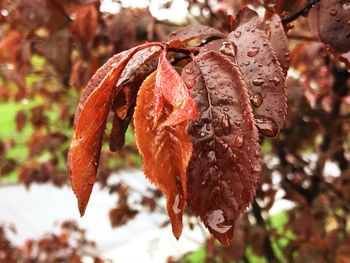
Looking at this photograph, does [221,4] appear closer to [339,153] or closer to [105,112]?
[339,153]

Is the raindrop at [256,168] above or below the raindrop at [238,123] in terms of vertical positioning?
below

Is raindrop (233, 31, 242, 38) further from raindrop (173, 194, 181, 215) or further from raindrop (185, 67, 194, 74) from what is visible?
raindrop (173, 194, 181, 215)

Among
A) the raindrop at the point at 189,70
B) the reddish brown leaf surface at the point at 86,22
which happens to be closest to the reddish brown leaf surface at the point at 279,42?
the raindrop at the point at 189,70

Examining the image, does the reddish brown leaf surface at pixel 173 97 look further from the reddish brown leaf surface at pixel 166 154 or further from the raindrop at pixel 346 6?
the raindrop at pixel 346 6

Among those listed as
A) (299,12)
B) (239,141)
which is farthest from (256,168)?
(299,12)

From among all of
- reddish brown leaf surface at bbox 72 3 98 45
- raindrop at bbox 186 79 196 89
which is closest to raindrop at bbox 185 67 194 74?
raindrop at bbox 186 79 196 89

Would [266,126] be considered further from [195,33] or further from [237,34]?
[195,33]
